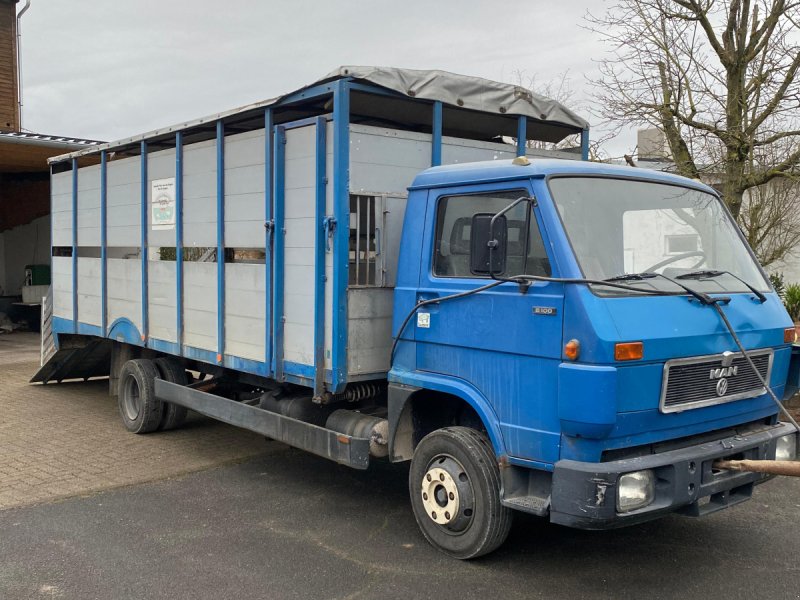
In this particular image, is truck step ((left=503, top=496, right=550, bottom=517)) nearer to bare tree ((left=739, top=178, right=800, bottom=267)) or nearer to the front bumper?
the front bumper

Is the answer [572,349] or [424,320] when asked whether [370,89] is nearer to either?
[424,320]

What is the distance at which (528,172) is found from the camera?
443 cm

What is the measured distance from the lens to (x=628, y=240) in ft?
14.6

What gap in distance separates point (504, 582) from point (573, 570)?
49 centimetres

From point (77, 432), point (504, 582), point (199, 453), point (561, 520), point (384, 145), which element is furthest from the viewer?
point (77, 432)

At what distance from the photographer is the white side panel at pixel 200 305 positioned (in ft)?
22.2

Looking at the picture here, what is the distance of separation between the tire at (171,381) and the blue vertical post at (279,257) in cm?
239

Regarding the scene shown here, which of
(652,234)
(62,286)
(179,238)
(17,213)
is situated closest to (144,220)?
(179,238)

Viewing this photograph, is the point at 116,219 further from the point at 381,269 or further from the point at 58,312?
the point at 381,269

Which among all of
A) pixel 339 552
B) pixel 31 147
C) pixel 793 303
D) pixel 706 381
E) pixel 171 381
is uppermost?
pixel 31 147

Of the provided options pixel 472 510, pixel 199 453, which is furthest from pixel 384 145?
pixel 199 453

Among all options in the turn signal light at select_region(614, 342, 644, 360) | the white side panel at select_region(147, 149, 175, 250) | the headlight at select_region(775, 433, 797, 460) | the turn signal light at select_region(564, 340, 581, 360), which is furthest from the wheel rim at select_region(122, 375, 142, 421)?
the headlight at select_region(775, 433, 797, 460)

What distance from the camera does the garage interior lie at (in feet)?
62.5

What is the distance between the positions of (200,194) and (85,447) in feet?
9.28
